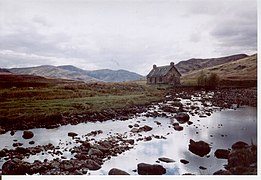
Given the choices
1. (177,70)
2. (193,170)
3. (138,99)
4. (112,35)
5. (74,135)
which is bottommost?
(193,170)

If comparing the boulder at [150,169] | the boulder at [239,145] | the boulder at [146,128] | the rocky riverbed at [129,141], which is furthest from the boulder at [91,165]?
the boulder at [239,145]

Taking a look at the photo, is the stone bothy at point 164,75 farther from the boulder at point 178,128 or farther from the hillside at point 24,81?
the hillside at point 24,81

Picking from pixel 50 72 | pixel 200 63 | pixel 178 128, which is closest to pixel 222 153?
pixel 178 128

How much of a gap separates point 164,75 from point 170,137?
19.6 inches

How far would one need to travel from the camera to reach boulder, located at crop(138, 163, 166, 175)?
10.2 ft

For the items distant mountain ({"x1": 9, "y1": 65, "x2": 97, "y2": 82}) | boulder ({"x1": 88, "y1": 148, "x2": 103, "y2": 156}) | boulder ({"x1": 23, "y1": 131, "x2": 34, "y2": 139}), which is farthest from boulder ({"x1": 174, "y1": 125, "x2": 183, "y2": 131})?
boulder ({"x1": 23, "y1": 131, "x2": 34, "y2": 139})

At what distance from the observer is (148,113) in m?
3.27

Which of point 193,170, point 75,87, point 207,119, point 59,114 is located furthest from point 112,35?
point 193,170

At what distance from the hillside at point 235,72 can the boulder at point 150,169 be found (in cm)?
74

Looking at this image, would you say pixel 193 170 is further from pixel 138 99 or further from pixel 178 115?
pixel 138 99

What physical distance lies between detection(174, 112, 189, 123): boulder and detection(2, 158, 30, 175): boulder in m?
1.23

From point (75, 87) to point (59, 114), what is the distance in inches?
10.5

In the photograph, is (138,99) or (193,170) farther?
(138,99)

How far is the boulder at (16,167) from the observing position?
308 centimetres
